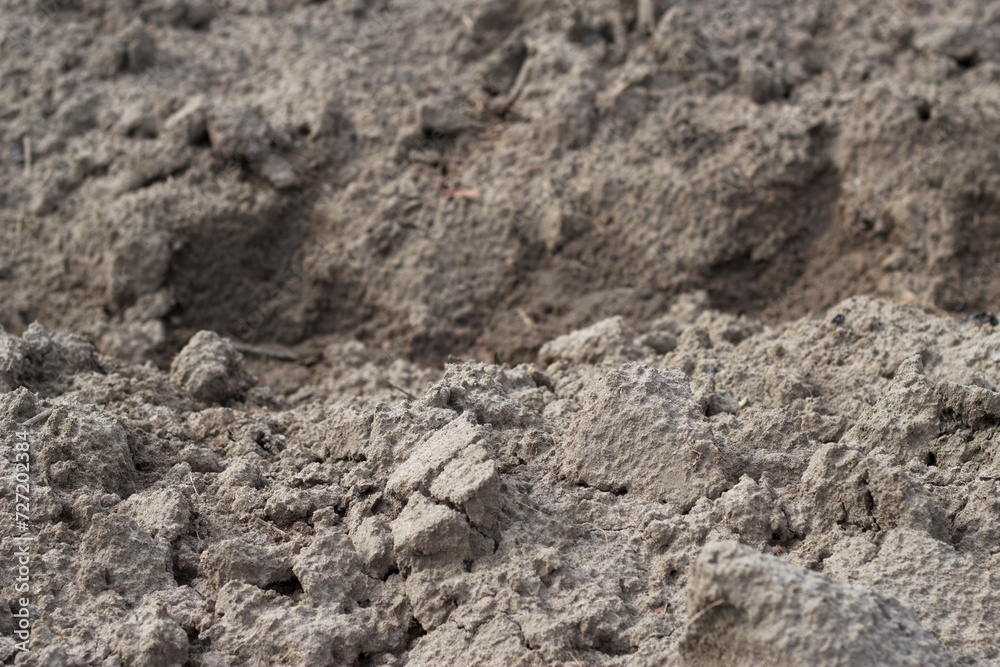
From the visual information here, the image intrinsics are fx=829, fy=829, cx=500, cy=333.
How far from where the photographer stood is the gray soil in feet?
6.70

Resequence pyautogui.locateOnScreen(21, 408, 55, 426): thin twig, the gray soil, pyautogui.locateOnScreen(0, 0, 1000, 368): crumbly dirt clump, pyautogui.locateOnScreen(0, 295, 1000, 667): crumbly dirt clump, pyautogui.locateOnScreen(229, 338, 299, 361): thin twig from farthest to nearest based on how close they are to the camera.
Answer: pyautogui.locateOnScreen(0, 0, 1000, 368): crumbly dirt clump
pyautogui.locateOnScreen(229, 338, 299, 361): thin twig
pyautogui.locateOnScreen(21, 408, 55, 426): thin twig
the gray soil
pyautogui.locateOnScreen(0, 295, 1000, 667): crumbly dirt clump

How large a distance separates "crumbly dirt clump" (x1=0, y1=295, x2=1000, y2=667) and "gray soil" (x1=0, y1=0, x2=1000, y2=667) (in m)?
0.01

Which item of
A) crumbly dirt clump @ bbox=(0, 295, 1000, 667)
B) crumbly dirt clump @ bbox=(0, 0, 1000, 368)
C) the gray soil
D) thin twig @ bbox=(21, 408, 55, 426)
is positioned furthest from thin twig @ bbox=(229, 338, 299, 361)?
thin twig @ bbox=(21, 408, 55, 426)

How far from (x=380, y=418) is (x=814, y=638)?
4.45 feet

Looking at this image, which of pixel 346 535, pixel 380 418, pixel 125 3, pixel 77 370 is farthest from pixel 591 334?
pixel 125 3

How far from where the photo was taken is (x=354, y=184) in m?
4.36

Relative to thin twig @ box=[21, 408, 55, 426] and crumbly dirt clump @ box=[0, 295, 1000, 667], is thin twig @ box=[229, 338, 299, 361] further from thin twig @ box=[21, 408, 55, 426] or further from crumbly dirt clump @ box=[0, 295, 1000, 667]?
thin twig @ box=[21, 408, 55, 426]

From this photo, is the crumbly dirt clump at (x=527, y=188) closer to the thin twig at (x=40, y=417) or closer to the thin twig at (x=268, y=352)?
the thin twig at (x=268, y=352)

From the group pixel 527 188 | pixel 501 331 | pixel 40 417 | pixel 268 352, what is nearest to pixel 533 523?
→ pixel 40 417

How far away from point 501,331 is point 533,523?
1814 millimetres

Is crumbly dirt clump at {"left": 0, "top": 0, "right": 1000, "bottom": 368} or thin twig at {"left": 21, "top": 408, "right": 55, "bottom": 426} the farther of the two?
crumbly dirt clump at {"left": 0, "top": 0, "right": 1000, "bottom": 368}

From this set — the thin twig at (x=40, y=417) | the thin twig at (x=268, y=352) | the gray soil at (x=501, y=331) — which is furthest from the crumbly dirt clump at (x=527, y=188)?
the thin twig at (x=40, y=417)

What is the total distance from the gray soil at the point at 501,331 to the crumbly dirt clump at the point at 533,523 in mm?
10

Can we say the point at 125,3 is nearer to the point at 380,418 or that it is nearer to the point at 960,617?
the point at 380,418
